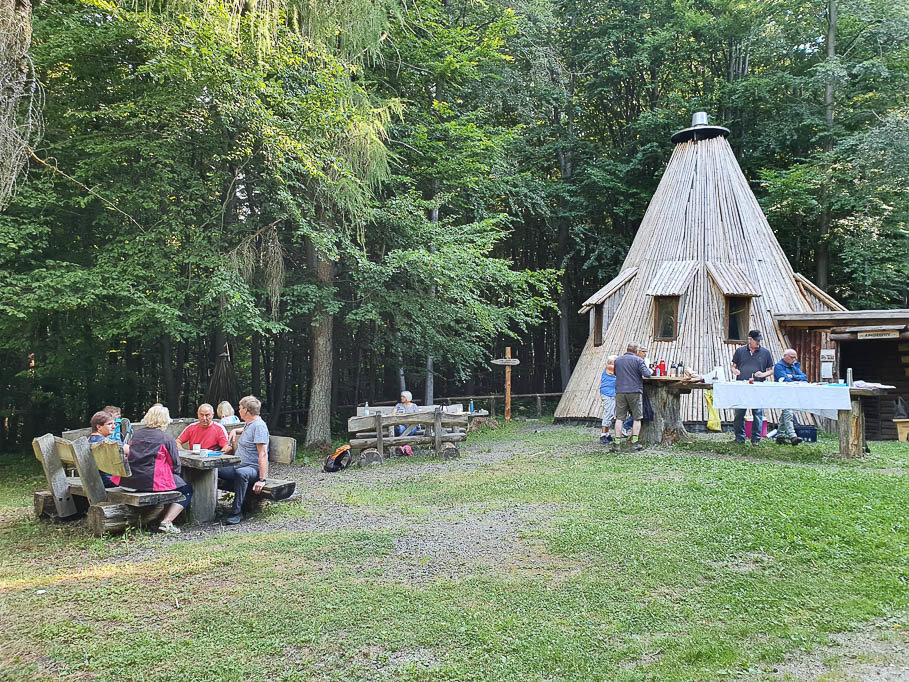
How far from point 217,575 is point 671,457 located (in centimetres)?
672

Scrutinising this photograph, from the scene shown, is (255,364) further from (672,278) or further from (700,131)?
(700,131)

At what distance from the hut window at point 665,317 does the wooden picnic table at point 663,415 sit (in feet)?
14.9

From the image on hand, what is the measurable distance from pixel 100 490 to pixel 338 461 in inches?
183

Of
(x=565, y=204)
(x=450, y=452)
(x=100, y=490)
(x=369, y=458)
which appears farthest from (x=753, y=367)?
(x=565, y=204)

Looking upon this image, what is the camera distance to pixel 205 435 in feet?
25.2

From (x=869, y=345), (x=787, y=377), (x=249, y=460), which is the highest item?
(x=869, y=345)

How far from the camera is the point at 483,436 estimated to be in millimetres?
15594

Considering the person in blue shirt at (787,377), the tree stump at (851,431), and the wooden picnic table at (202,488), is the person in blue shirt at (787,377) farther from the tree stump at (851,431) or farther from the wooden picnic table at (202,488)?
the wooden picnic table at (202,488)

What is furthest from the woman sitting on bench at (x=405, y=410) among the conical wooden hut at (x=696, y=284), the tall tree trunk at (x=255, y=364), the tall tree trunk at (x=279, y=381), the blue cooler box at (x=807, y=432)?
the tall tree trunk at (x=255, y=364)

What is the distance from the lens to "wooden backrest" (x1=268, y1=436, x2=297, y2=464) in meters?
7.89

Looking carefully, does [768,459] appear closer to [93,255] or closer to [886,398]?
[886,398]

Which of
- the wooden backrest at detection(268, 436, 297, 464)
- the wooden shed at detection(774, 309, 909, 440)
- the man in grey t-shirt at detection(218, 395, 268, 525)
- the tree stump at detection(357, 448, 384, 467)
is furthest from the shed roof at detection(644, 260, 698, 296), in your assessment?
the man in grey t-shirt at detection(218, 395, 268, 525)

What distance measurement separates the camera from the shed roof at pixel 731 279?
15172 millimetres

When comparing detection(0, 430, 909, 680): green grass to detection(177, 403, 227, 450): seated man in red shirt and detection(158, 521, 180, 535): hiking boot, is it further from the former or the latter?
detection(177, 403, 227, 450): seated man in red shirt
